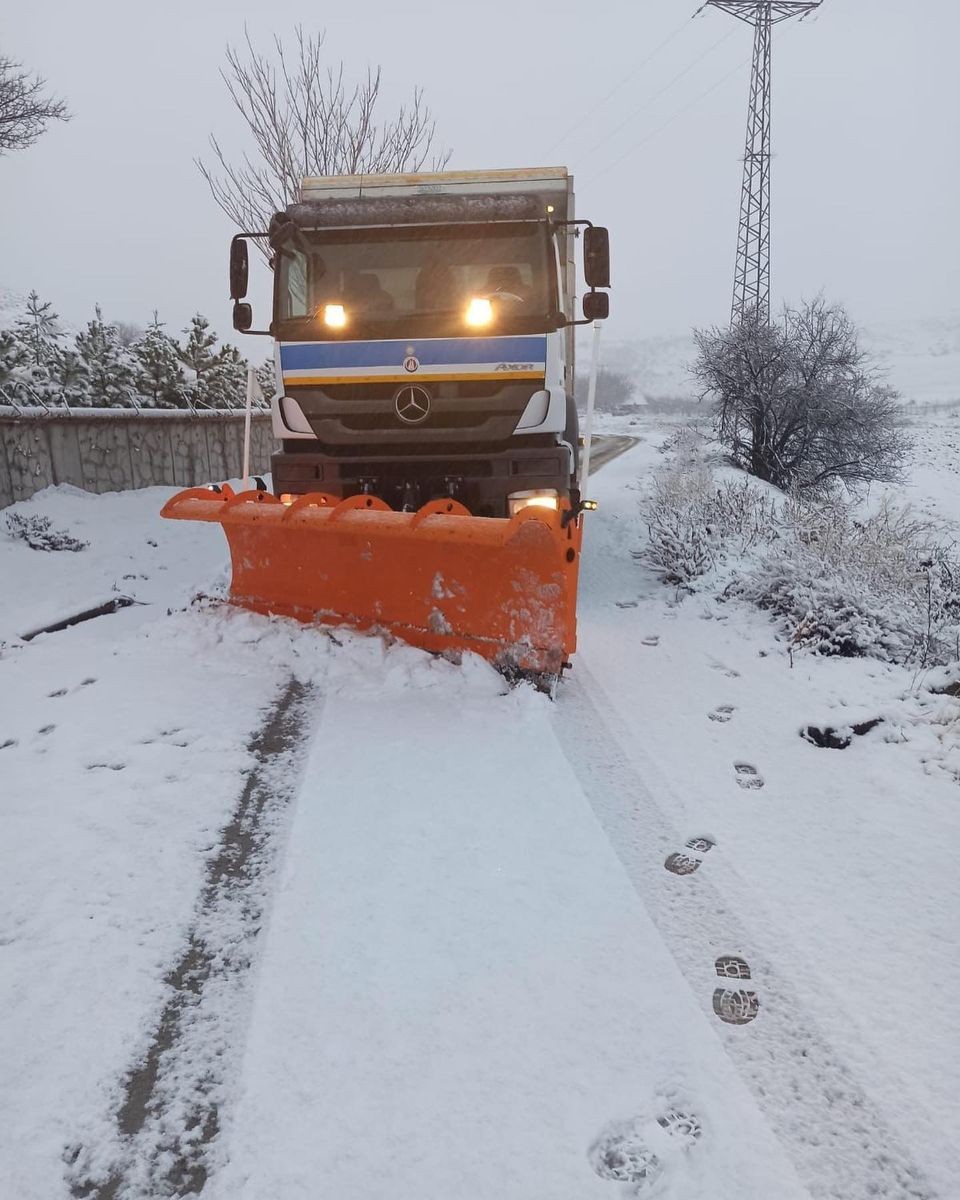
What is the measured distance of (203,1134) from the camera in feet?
5.43

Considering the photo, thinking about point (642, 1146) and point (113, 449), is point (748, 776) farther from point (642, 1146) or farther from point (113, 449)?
point (113, 449)

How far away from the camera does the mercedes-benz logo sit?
493 cm

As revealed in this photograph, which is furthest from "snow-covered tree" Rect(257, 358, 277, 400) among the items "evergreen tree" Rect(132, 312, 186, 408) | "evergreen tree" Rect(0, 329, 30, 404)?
"evergreen tree" Rect(0, 329, 30, 404)

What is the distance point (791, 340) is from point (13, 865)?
14.6 meters

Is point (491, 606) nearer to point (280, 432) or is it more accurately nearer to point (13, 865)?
point (280, 432)

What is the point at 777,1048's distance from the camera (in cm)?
188

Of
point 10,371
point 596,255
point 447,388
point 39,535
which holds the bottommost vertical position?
point 39,535

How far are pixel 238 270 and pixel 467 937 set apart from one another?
5.12 metres

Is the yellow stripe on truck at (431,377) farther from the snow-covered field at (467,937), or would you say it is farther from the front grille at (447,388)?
the snow-covered field at (467,937)

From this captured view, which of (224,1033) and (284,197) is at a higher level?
(284,197)

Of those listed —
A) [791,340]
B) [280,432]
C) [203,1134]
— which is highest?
[791,340]

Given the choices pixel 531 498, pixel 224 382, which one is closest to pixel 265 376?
pixel 224 382

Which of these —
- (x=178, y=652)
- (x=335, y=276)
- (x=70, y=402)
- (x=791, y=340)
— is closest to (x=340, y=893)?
(x=178, y=652)

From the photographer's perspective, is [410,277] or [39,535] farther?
[39,535]
